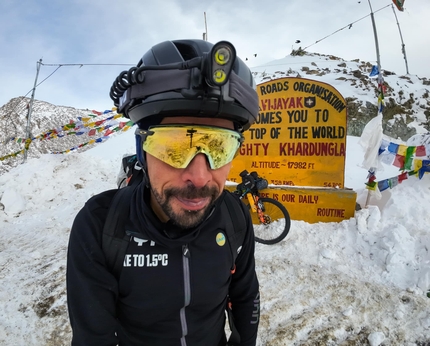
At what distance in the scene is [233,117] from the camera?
1.46 metres

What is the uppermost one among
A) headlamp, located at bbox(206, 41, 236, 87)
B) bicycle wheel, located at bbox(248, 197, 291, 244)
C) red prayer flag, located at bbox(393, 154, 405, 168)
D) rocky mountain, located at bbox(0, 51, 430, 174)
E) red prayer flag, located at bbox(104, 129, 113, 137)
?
rocky mountain, located at bbox(0, 51, 430, 174)

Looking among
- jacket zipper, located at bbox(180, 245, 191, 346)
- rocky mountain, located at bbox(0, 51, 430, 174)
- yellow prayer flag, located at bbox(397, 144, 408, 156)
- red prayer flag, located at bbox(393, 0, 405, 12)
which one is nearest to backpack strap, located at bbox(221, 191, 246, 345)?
jacket zipper, located at bbox(180, 245, 191, 346)

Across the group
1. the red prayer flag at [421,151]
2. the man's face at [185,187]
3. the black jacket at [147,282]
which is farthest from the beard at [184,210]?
the red prayer flag at [421,151]

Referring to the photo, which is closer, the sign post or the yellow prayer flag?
the yellow prayer flag

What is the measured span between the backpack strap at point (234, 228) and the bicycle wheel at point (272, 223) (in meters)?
3.45

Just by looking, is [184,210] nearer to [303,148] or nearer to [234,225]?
[234,225]

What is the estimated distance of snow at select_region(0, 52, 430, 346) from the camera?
304 centimetres

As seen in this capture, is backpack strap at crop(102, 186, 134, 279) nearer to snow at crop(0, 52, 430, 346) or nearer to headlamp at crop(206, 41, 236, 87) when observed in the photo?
headlamp at crop(206, 41, 236, 87)

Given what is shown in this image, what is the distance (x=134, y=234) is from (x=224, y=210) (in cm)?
59

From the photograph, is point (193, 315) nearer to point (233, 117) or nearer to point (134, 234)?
point (134, 234)

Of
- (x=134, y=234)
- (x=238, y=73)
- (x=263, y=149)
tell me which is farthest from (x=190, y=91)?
(x=263, y=149)

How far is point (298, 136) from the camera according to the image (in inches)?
235

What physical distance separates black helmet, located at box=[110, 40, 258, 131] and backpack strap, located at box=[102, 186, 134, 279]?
0.51 metres

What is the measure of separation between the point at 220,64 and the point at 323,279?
3.82 m
